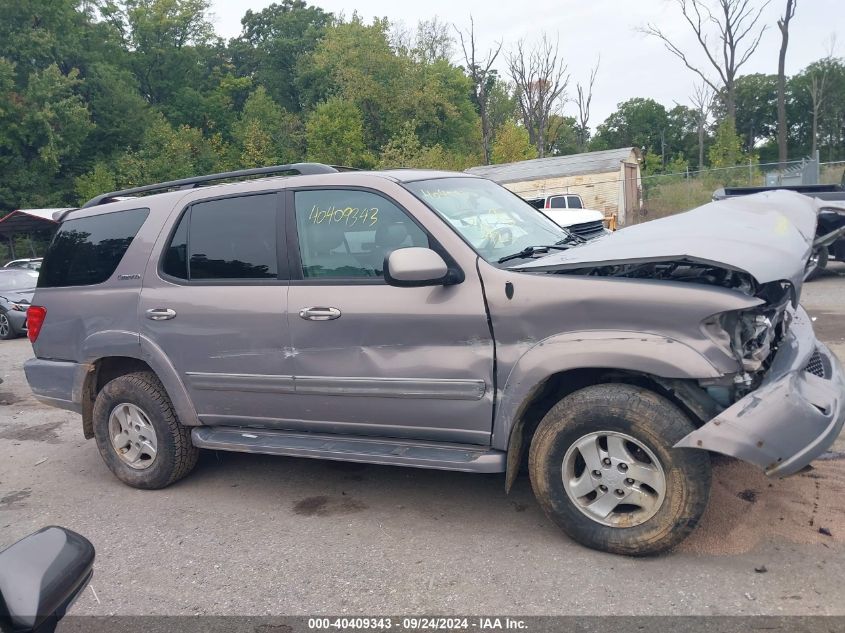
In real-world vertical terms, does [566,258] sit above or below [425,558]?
above

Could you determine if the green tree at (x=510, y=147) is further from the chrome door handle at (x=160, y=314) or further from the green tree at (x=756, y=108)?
the chrome door handle at (x=160, y=314)

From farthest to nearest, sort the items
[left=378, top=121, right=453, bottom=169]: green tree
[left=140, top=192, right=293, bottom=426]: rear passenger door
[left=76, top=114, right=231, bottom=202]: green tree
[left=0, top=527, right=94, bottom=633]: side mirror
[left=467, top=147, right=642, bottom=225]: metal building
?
1. [left=76, top=114, right=231, bottom=202]: green tree
2. [left=378, top=121, right=453, bottom=169]: green tree
3. [left=467, top=147, right=642, bottom=225]: metal building
4. [left=140, top=192, right=293, bottom=426]: rear passenger door
5. [left=0, top=527, right=94, bottom=633]: side mirror

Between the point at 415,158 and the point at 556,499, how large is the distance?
118 ft

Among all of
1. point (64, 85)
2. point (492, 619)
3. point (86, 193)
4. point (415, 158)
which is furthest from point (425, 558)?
point (64, 85)

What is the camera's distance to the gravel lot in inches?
118

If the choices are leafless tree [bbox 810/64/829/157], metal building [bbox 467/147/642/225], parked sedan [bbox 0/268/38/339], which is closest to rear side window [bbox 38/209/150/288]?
parked sedan [bbox 0/268/38/339]

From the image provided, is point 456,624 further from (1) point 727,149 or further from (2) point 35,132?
(2) point 35,132

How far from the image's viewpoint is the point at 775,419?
282cm

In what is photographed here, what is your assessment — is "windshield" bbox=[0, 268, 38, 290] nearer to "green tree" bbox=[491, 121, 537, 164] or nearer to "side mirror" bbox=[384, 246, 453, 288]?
"side mirror" bbox=[384, 246, 453, 288]

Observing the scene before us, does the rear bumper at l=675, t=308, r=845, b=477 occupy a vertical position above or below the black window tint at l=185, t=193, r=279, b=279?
below

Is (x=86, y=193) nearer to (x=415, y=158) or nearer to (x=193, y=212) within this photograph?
(x=415, y=158)

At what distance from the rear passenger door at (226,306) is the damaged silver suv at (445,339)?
14mm

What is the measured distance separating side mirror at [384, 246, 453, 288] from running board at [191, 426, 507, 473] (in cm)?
89

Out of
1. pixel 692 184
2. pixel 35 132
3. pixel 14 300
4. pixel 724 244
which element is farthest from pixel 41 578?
pixel 35 132
